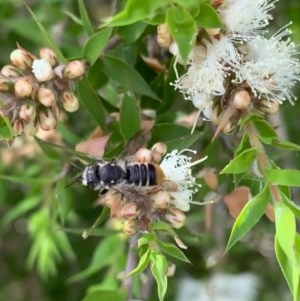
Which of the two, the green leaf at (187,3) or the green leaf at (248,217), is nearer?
the green leaf at (187,3)

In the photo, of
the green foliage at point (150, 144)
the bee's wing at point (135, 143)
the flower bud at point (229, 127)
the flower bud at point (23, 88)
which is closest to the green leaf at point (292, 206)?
the green foliage at point (150, 144)

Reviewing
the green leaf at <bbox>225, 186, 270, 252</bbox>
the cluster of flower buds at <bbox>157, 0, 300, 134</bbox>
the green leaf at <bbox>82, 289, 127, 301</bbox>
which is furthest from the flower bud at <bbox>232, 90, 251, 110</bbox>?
the green leaf at <bbox>82, 289, 127, 301</bbox>

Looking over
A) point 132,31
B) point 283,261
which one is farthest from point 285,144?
point 132,31

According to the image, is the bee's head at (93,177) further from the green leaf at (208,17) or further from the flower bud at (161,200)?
the green leaf at (208,17)

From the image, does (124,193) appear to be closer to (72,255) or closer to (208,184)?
(208,184)

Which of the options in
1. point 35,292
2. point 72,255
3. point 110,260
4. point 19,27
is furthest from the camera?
point 35,292

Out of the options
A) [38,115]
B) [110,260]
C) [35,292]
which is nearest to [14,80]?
[38,115]

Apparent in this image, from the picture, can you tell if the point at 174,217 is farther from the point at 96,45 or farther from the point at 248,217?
the point at 96,45
